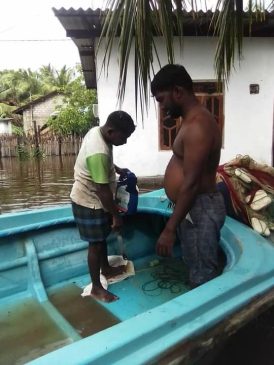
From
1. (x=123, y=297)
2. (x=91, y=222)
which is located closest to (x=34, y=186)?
(x=123, y=297)

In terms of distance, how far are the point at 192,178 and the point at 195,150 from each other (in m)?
0.15

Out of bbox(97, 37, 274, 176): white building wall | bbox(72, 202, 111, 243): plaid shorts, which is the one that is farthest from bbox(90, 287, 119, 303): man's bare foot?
bbox(97, 37, 274, 176): white building wall

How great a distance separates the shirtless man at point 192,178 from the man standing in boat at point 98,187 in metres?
0.44

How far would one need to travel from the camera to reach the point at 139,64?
6.97 ft

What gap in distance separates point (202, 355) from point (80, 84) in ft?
65.3

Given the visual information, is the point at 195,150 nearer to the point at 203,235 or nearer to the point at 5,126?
the point at 203,235

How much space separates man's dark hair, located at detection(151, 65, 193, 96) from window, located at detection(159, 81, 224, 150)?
19.6 feet

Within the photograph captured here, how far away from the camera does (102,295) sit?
114 inches

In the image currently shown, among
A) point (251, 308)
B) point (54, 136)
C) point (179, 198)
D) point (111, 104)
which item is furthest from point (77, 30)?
point (54, 136)

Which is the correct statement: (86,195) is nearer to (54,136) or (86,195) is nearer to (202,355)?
(202,355)

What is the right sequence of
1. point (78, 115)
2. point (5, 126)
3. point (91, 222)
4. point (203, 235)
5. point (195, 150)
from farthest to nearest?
1. point (5, 126)
2. point (78, 115)
3. point (91, 222)
4. point (203, 235)
5. point (195, 150)

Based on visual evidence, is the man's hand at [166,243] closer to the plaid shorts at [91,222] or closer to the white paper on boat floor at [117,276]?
the plaid shorts at [91,222]

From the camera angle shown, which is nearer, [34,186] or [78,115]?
[34,186]

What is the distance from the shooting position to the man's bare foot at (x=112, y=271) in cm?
321
